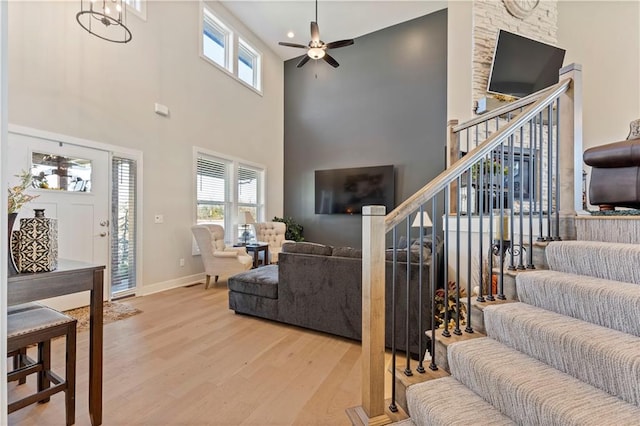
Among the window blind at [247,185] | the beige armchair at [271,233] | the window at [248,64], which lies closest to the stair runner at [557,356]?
the beige armchair at [271,233]

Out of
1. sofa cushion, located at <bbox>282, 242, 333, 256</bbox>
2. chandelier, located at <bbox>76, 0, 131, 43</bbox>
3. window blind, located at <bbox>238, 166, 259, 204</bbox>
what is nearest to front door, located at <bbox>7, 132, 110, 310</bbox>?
chandelier, located at <bbox>76, 0, 131, 43</bbox>

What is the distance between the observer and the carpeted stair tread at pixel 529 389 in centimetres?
101

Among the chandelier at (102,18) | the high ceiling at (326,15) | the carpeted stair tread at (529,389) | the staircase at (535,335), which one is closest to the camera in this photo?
the carpeted stair tread at (529,389)

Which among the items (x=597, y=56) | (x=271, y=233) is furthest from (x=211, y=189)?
(x=597, y=56)

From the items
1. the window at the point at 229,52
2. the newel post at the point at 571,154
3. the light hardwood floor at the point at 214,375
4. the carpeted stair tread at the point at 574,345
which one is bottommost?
the light hardwood floor at the point at 214,375

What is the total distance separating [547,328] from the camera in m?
1.35

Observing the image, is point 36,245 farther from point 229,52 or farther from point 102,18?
point 229,52

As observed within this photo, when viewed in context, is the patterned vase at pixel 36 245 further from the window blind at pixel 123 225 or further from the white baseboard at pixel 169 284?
the white baseboard at pixel 169 284

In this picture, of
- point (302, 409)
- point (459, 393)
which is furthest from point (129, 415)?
point (459, 393)

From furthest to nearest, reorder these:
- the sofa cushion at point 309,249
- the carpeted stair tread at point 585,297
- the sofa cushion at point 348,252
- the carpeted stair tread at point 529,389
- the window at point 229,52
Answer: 1. the window at point 229,52
2. the sofa cushion at point 309,249
3. the sofa cushion at point 348,252
4. the carpeted stair tread at point 585,297
5. the carpeted stair tread at point 529,389

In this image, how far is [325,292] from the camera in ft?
9.34

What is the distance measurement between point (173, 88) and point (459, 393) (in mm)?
5292

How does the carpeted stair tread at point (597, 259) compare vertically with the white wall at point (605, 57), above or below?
below

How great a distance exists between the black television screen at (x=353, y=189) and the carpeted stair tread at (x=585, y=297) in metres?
4.52
